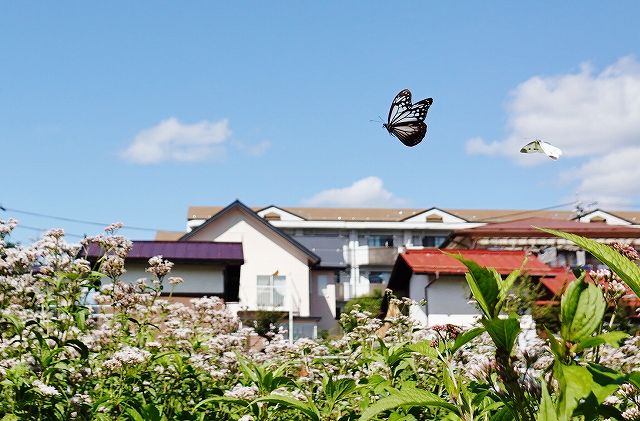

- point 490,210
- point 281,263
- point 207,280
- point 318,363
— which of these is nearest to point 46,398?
point 318,363

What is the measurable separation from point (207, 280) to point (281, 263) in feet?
38.2

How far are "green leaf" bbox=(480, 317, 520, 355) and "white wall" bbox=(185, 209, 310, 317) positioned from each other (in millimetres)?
44727

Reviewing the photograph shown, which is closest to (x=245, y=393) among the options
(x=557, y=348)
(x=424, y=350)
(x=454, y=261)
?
(x=424, y=350)

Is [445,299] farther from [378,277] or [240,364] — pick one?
[378,277]

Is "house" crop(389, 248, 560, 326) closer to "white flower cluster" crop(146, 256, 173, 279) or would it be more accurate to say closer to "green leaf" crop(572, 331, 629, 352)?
"white flower cluster" crop(146, 256, 173, 279)

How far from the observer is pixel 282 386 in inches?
146

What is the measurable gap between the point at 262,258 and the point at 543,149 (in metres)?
44.7

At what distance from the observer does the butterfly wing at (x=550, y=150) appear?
7.61 feet

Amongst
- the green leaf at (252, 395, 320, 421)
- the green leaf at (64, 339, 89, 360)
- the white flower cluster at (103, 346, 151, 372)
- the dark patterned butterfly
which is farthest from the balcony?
the green leaf at (252, 395, 320, 421)

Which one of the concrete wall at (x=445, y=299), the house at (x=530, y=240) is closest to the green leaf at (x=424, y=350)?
the concrete wall at (x=445, y=299)

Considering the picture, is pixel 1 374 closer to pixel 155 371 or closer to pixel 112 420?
pixel 112 420

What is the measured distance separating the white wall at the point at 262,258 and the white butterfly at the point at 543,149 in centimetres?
4369

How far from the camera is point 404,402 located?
5.50 feet

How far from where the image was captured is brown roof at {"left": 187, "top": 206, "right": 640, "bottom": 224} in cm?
6812
